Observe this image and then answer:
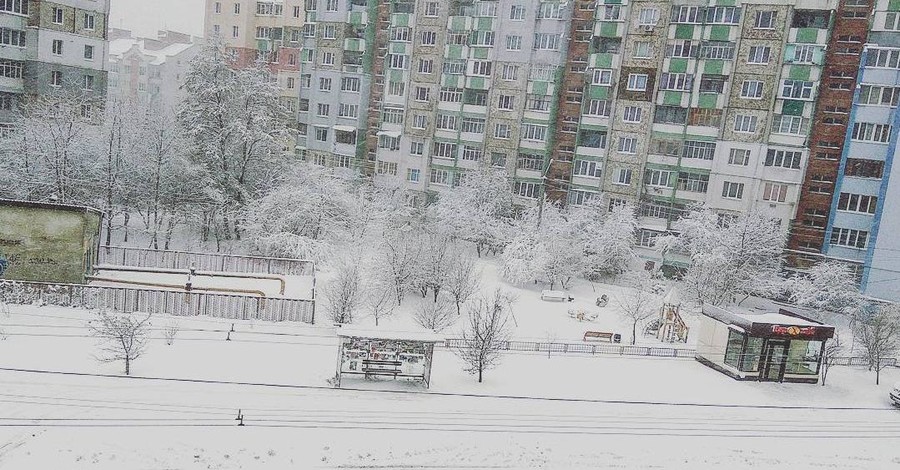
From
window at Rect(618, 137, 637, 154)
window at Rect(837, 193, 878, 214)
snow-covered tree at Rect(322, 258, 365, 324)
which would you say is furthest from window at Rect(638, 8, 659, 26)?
snow-covered tree at Rect(322, 258, 365, 324)

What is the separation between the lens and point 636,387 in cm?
2416

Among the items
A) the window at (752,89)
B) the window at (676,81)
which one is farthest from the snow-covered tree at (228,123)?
the window at (752,89)

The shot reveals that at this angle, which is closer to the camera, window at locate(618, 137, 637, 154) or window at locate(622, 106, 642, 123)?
window at locate(622, 106, 642, 123)

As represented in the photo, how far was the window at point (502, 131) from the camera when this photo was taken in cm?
5313

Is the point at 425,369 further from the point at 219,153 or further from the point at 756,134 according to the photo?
the point at 756,134

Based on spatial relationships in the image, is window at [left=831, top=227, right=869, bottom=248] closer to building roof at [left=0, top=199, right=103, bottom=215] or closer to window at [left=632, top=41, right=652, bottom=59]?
window at [left=632, top=41, right=652, bottom=59]

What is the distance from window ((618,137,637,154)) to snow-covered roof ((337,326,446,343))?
32528 millimetres

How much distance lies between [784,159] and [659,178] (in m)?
8.22

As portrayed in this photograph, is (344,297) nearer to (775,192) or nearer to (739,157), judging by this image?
(739,157)

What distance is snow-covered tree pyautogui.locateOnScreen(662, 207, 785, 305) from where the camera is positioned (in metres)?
39.9

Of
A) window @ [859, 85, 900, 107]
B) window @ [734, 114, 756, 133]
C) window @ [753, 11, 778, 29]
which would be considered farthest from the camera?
window @ [734, 114, 756, 133]

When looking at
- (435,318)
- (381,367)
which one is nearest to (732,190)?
(435,318)

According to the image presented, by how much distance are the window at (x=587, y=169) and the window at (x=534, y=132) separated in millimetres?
3413

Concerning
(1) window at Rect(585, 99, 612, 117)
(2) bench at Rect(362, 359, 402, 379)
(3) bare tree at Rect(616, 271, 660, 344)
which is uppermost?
(1) window at Rect(585, 99, 612, 117)
